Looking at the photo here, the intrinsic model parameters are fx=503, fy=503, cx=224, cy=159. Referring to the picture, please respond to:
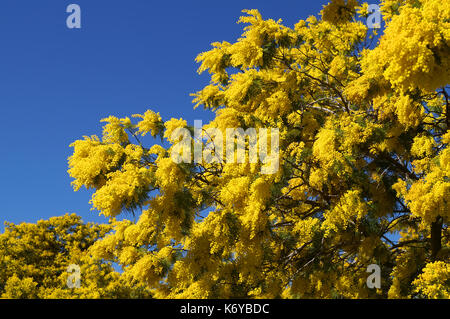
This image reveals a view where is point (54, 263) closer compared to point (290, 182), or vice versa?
point (290, 182)

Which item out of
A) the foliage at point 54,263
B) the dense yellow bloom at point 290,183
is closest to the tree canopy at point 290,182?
the dense yellow bloom at point 290,183

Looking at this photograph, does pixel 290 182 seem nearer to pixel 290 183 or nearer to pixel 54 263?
pixel 290 183

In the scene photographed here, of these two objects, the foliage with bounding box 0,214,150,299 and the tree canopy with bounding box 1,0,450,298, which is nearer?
the tree canopy with bounding box 1,0,450,298

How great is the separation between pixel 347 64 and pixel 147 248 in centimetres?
543

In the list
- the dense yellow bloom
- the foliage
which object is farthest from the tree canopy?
the foliage

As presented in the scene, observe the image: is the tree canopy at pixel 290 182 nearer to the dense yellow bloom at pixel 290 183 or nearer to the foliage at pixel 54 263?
the dense yellow bloom at pixel 290 183

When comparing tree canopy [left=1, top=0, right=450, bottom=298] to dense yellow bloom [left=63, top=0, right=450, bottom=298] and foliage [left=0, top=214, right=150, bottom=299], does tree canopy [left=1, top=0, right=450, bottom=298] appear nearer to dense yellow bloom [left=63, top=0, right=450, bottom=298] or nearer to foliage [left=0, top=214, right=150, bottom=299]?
dense yellow bloom [left=63, top=0, right=450, bottom=298]

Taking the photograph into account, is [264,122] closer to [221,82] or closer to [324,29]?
[221,82]

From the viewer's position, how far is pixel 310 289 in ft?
30.3

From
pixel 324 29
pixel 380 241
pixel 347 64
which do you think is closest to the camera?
pixel 380 241

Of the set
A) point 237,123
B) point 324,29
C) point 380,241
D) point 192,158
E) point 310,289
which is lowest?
point 310,289

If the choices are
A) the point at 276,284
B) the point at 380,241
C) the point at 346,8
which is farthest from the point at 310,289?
the point at 346,8

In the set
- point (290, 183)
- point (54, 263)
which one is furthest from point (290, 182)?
point (54, 263)

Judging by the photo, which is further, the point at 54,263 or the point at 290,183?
the point at 54,263
